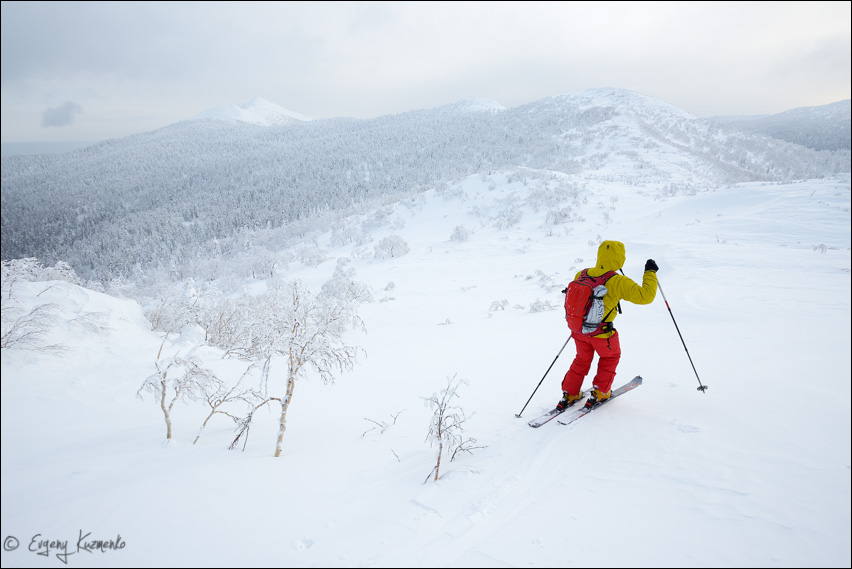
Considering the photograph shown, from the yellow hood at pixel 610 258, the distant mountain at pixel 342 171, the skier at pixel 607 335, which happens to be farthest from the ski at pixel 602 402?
the distant mountain at pixel 342 171

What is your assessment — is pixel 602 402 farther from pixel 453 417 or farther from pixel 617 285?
pixel 453 417

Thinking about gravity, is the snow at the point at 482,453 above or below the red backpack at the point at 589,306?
below

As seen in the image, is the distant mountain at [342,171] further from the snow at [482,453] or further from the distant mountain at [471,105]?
the distant mountain at [471,105]

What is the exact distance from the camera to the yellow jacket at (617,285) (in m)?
3.79

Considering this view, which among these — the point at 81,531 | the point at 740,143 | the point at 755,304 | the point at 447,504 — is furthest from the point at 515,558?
the point at 740,143

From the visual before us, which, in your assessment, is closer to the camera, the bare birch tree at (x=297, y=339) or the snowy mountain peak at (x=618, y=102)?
the bare birch tree at (x=297, y=339)

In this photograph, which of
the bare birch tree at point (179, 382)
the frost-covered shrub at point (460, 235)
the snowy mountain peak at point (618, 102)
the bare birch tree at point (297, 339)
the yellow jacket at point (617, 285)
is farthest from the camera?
the snowy mountain peak at point (618, 102)

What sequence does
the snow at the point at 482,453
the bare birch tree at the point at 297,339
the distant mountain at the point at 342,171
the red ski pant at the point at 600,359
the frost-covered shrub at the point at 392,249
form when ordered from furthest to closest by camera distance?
the distant mountain at the point at 342,171
the frost-covered shrub at the point at 392,249
the bare birch tree at the point at 297,339
the red ski pant at the point at 600,359
the snow at the point at 482,453

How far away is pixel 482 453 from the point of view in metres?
3.88

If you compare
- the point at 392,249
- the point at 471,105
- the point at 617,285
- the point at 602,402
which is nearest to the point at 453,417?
the point at 602,402

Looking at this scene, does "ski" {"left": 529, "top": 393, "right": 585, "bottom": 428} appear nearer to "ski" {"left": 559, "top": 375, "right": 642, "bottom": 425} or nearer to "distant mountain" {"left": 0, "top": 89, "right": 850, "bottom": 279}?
"ski" {"left": 559, "top": 375, "right": 642, "bottom": 425}

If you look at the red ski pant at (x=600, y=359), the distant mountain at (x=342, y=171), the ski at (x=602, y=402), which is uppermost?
the distant mountain at (x=342, y=171)

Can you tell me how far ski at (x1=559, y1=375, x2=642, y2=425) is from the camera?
4.04m

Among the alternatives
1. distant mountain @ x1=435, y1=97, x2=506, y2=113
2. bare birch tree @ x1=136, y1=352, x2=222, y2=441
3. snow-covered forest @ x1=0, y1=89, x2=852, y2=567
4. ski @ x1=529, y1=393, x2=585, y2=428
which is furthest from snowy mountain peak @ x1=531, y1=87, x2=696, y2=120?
bare birch tree @ x1=136, y1=352, x2=222, y2=441
